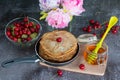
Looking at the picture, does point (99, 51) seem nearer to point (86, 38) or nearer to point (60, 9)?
point (86, 38)

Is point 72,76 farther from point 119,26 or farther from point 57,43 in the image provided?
point 119,26

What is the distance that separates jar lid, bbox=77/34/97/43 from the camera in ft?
3.73

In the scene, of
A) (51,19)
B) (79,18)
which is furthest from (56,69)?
(79,18)

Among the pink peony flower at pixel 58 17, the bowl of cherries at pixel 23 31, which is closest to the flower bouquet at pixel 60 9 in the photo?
the pink peony flower at pixel 58 17

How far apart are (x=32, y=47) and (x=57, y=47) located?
0.48ft

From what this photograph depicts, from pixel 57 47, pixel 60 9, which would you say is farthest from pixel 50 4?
pixel 57 47

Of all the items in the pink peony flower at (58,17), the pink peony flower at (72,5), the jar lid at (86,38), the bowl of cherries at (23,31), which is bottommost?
the jar lid at (86,38)

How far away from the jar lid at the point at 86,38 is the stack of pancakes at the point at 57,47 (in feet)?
0.24

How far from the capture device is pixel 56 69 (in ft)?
3.52

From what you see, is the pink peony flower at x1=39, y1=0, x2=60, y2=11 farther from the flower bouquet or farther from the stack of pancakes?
the stack of pancakes

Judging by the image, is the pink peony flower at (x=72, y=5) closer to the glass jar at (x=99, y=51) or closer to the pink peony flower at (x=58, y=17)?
the pink peony flower at (x=58, y=17)

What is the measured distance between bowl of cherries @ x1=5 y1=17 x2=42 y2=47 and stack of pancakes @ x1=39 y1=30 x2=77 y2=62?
7 centimetres

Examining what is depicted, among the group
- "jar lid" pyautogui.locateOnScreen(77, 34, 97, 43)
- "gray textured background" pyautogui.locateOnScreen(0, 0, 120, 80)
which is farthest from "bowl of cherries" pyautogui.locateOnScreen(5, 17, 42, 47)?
"jar lid" pyautogui.locateOnScreen(77, 34, 97, 43)

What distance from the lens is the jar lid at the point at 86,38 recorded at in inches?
44.7
